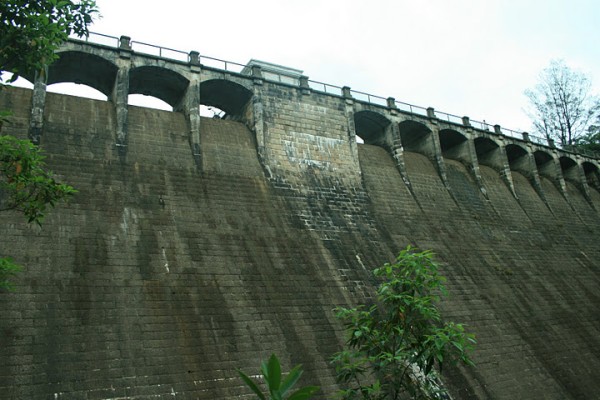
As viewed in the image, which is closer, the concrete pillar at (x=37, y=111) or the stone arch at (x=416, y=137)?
the concrete pillar at (x=37, y=111)

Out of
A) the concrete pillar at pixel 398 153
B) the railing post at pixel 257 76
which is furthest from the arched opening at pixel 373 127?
the railing post at pixel 257 76

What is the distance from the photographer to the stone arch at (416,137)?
32375 mm

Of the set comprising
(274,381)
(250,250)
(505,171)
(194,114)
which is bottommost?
(274,381)

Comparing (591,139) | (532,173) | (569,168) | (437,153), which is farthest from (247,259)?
(591,139)

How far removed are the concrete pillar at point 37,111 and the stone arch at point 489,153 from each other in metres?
27.6

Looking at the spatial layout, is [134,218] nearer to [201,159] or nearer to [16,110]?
[201,159]

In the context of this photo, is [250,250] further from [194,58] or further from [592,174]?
[592,174]

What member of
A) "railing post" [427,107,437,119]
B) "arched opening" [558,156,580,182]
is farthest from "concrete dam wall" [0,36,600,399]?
"arched opening" [558,156,580,182]

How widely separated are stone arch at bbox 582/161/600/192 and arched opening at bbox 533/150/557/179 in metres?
4.55

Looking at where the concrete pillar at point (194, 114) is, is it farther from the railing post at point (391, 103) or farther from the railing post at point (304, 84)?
the railing post at point (391, 103)

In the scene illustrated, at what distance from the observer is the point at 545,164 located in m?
40.7

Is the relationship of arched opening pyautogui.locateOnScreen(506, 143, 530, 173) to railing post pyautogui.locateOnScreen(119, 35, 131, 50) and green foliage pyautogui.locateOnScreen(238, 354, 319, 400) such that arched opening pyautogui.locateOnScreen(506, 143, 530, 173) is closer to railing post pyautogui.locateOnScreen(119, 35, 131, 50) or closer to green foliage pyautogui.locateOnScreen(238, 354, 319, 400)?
railing post pyautogui.locateOnScreen(119, 35, 131, 50)

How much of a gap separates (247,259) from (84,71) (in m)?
12.7

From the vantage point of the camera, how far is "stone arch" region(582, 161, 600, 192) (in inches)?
1693
